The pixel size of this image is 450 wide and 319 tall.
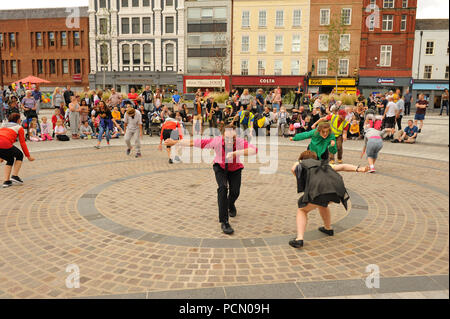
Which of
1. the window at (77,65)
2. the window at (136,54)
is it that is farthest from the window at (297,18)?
the window at (77,65)

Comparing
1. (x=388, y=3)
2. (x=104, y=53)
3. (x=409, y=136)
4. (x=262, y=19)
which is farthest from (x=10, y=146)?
(x=388, y=3)

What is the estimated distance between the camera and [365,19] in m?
40.0

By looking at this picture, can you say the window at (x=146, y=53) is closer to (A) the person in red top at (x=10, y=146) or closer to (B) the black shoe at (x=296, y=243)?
(A) the person in red top at (x=10, y=146)

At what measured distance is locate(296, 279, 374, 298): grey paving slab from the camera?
360cm

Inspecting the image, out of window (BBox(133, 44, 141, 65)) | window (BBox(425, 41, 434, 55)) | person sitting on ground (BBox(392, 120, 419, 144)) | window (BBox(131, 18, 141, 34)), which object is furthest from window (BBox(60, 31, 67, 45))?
window (BBox(425, 41, 434, 55))

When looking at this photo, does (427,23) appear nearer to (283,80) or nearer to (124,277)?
(283,80)

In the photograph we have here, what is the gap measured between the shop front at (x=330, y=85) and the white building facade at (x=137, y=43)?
1599 centimetres

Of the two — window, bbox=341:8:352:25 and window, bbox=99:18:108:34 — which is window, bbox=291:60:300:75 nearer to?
window, bbox=341:8:352:25

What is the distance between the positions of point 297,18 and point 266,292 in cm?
4244

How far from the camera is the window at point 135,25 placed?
43.8 metres

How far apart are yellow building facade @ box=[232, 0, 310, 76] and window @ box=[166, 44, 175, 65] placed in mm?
7651

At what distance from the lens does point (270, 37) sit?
139ft
